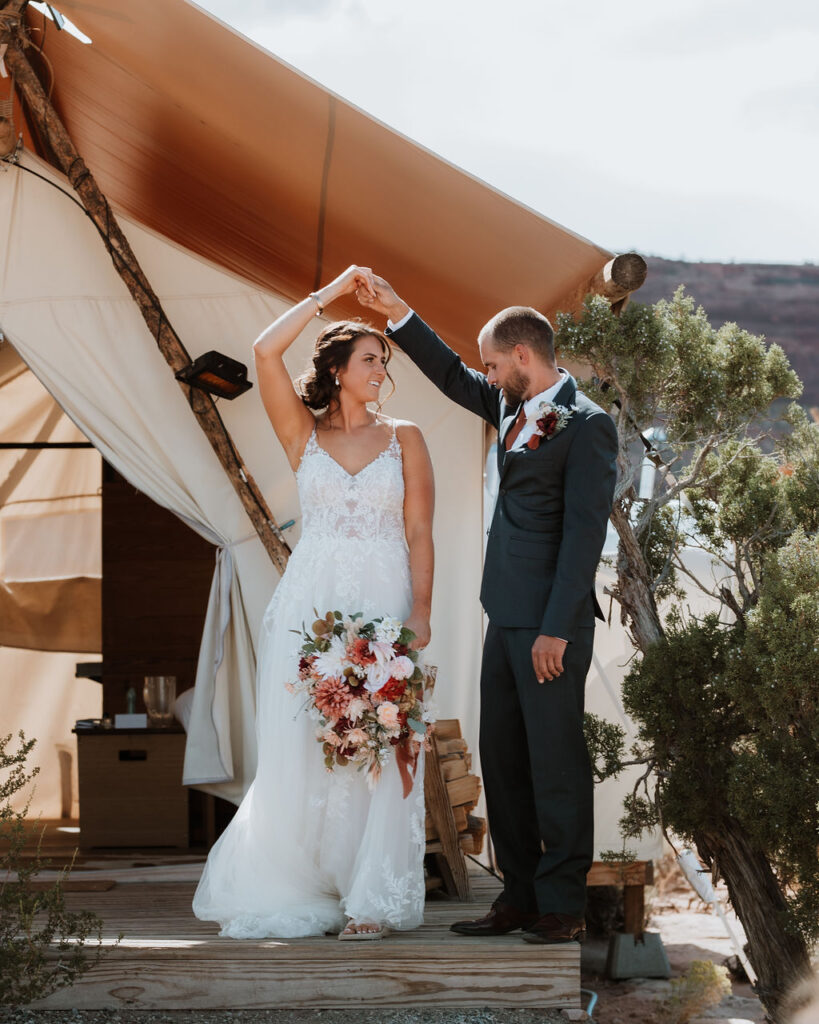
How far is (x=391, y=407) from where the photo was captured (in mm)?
4883

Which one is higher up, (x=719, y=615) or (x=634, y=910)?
(x=719, y=615)

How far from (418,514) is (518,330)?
57 cm

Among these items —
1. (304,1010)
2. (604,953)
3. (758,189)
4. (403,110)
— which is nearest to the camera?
(304,1010)

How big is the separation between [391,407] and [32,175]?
173cm

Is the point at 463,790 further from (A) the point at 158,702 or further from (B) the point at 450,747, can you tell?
(A) the point at 158,702

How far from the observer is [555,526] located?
293cm

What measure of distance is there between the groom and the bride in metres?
0.23

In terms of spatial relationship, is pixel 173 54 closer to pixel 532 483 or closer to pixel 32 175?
pixel 32 175

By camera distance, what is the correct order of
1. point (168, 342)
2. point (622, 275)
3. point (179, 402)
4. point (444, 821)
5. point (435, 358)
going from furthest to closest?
point (179, 402) < point (168, 342) < point (444, 821) < point (622, 275) < point (435, 358)

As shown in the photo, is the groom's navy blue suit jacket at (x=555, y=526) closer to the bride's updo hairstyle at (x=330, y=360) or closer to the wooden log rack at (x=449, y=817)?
the bride's updo hairstyle at (x=330, y=360)

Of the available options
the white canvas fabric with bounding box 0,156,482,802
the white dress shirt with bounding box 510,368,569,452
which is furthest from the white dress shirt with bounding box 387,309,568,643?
the white canvas fabric with bounding box 0,156,482,802

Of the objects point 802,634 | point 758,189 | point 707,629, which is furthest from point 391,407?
point 758,189

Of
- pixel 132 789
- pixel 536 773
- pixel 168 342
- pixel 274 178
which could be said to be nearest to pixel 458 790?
pixel 536 773

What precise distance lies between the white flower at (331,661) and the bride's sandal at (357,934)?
0.62 metres
